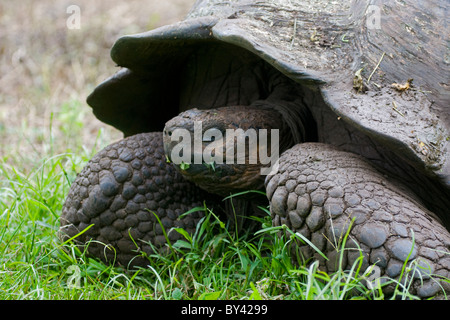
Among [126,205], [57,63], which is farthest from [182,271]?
[57,63]

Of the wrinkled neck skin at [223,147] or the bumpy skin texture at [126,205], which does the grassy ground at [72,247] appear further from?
the wrinkled neck skin at [223,147]

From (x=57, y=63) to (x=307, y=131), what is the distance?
486 cm

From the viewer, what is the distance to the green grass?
2168 millimetres

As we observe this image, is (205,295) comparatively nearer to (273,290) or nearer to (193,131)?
(273,290)

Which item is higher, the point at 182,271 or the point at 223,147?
the point at 223,147

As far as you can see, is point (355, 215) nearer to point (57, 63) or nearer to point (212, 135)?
point (212, 135)

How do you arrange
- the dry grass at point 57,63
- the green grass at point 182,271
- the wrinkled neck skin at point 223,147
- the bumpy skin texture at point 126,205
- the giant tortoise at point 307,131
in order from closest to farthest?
the giant tortoise at point 307,131
the green grass at point 182,271
the wrinkled neck skin at point 223,147
the bumpy skin texture at point 126,205
the dry grass at point 57,63

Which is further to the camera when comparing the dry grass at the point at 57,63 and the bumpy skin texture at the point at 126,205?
the dry grass at the point at 57,63

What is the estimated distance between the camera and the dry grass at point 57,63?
5.15 meters

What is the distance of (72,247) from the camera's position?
261 cm

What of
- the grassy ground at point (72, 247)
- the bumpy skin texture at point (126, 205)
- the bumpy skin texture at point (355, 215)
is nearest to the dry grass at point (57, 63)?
the grassy ground at point (72, 247)

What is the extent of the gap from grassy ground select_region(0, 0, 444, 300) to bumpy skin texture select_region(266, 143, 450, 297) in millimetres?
80

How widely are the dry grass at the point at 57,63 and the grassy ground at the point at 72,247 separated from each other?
0.06 feet
